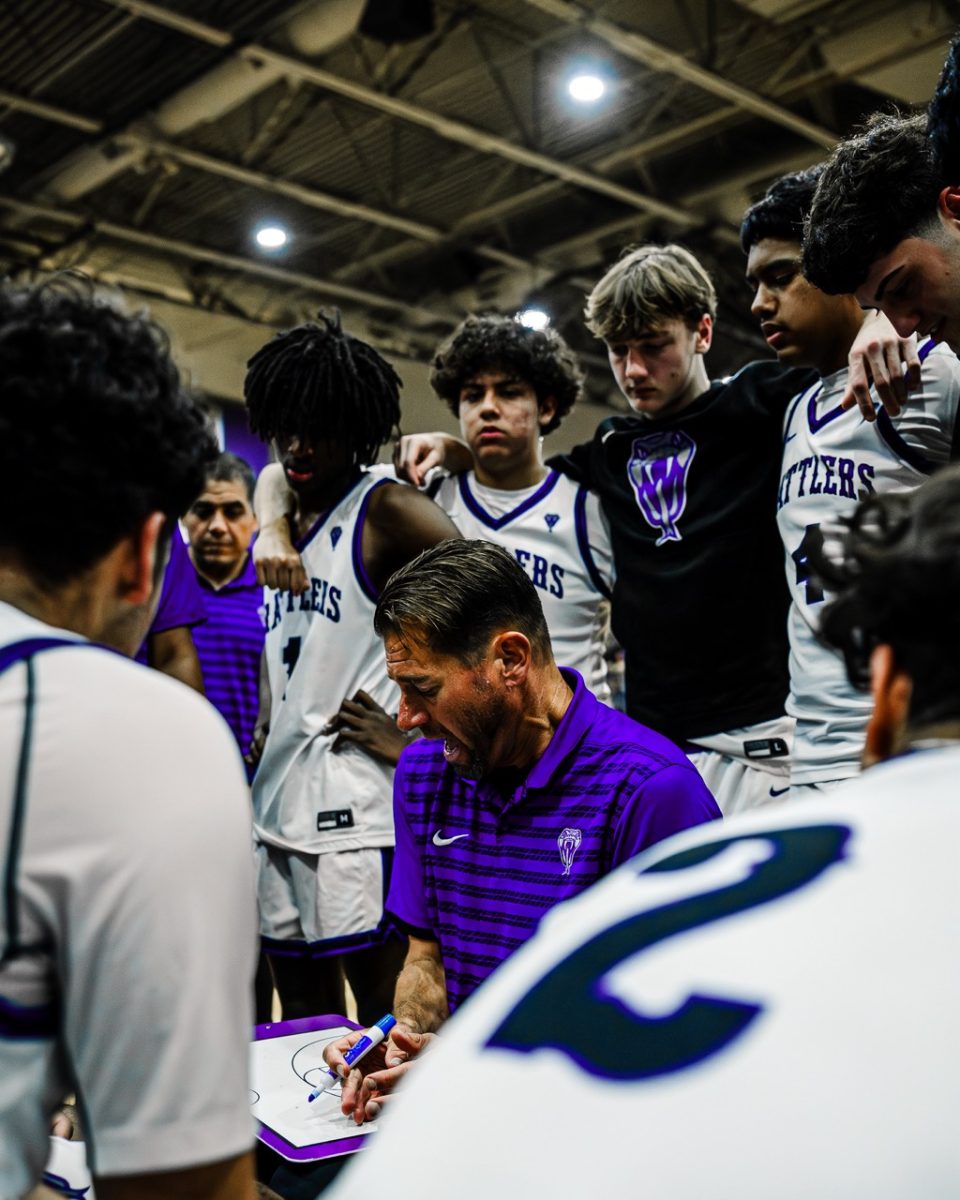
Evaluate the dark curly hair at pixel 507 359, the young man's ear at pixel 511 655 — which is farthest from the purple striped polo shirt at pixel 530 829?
the dark curly hair at pixel 507 359

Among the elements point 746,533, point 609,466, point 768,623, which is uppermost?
point 609,466

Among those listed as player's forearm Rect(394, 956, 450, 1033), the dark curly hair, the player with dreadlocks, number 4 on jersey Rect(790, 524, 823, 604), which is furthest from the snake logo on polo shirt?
the dark curly hair

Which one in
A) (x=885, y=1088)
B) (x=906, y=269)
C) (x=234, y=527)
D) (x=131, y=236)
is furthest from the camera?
(x=131, y=236)

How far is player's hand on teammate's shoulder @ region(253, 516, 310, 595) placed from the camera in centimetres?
286

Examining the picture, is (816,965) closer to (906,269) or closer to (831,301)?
(906,269)

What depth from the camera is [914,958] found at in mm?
558

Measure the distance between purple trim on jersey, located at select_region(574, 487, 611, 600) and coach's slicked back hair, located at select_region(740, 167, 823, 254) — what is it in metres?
0.72

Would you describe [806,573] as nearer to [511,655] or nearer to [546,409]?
[511,655]

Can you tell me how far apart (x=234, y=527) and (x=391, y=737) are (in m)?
1.35

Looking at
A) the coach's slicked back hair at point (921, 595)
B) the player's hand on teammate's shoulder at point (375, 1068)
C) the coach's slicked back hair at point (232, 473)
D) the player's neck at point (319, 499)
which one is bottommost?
the player's hand on teammate's shoulder at point (375, 1068)

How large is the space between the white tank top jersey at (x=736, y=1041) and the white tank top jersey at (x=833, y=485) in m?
1.66

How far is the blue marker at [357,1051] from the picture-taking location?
1685 mm

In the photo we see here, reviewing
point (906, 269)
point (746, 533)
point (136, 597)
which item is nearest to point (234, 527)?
point (746, 533)

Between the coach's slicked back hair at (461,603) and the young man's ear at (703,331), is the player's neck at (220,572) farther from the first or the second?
the coach's slicked back hair at (461,603)
